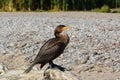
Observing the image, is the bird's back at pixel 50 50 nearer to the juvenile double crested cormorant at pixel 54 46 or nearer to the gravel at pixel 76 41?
the juvenile double crested cormorant at pixel 54 46

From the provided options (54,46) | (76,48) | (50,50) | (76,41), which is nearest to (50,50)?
(50,50)

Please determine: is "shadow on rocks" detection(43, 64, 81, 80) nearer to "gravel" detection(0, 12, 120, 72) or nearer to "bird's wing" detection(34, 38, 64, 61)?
"bird's wing" detection(34, 38, 64, 61)

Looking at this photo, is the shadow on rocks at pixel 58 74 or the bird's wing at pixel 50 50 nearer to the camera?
the shadow on rocks at pixel 58 74

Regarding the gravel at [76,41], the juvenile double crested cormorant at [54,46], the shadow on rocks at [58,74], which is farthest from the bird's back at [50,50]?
the gravel at [76,41]

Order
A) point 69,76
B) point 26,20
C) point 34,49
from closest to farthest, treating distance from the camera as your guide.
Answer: point 69,76, point 34,49, point 26,20

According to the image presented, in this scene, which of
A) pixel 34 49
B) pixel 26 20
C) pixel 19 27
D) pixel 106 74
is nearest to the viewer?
pixel 106 74

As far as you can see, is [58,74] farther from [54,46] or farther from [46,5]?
[46,5]

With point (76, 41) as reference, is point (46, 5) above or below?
below

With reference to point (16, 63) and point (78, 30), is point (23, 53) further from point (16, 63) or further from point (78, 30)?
point (78, 30)

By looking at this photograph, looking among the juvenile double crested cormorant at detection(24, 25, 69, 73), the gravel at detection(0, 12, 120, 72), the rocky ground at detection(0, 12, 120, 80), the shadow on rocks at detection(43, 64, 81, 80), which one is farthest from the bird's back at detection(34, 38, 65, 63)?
the gravel at detection(0, 12, 120, 72)

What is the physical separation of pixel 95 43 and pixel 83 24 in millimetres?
4080

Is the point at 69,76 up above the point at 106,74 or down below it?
above

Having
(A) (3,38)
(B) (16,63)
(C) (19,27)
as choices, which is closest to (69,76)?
(B) (16,63)

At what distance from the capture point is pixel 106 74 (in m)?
13.9
